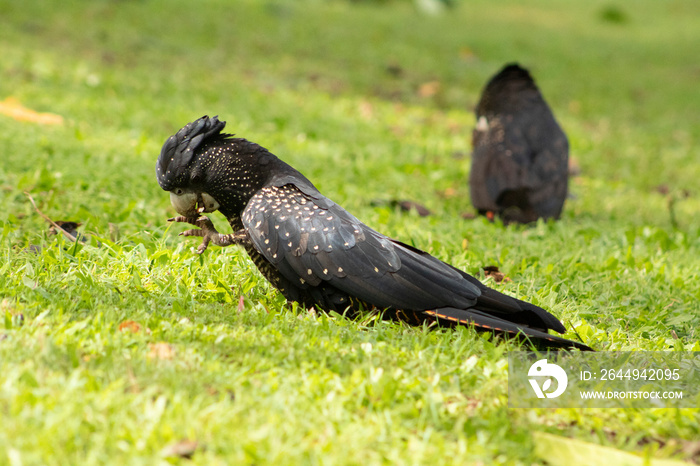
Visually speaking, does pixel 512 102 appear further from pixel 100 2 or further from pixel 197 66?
pixel 100 2

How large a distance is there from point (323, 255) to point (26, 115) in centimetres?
476

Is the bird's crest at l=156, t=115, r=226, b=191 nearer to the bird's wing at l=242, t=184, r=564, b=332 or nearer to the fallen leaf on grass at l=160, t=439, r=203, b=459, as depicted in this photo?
the bird's wing at l=242, t=184, r=564, b=332

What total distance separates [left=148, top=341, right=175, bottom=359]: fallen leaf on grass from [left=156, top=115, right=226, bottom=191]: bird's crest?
1057 millimetres

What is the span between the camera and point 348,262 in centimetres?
315

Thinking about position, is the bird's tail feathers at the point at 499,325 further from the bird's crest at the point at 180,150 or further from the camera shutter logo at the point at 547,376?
the bird's crest at the point at 180,150

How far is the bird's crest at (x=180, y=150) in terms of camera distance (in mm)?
3391

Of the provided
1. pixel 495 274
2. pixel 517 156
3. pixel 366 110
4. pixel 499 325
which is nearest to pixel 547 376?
pixel 499 325

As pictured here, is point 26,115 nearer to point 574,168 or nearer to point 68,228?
point 68,228

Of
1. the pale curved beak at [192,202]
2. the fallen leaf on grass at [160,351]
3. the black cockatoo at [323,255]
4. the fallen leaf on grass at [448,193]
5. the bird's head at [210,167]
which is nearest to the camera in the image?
the fallen leaf on grass at [160,351]

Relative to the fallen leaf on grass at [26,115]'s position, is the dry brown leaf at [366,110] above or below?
above

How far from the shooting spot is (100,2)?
37.3ft

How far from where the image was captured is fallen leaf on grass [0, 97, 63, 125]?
6492 mm

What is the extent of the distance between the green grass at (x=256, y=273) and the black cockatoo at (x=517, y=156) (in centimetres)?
29

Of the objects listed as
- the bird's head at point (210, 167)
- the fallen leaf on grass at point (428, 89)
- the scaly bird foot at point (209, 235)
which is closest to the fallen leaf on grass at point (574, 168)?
the fallen leaf on grass at point (428, 89)
